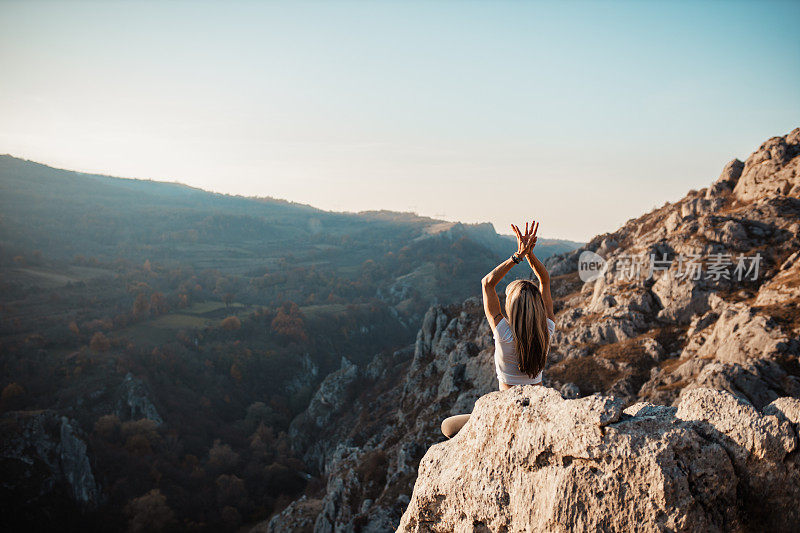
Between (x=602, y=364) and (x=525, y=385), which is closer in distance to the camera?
(x=525, y=385)

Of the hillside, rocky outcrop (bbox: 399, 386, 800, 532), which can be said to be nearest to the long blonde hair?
rocky outcrop (bbox: 399, 386, 800, 532)

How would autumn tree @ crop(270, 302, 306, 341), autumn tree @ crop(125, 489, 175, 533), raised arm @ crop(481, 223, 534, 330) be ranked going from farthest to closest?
autumn tree @ crop(270, 302, 306, 341), autumn tree @ crop(125, 489, 175, 533), raised arm @ crop(481, 223, 534, 330)

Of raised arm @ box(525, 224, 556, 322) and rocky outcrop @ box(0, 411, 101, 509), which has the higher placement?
raised arm @ box(525, 224, 556, 322)

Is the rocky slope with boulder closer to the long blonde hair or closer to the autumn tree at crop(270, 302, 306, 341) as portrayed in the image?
the long blonde hair

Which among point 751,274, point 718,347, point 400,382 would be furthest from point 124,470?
point 751,274

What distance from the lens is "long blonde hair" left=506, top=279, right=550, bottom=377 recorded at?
5895mm

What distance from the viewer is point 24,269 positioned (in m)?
166

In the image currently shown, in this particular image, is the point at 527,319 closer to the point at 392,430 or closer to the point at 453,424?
the point at 453,424

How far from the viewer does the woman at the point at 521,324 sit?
233 inches

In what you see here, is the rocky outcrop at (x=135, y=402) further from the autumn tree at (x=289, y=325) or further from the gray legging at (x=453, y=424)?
the gray legging at (x=453, y=424)

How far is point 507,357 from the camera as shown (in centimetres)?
653

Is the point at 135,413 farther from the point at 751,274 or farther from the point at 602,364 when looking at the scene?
the point at 751,274

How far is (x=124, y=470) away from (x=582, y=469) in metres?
112

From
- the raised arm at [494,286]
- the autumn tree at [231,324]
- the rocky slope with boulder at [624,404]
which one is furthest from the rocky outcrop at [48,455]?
the raised arm at [494,286]
